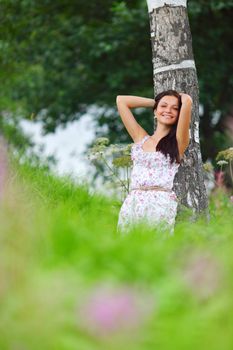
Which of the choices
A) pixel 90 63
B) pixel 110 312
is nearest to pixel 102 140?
pixel 110 312

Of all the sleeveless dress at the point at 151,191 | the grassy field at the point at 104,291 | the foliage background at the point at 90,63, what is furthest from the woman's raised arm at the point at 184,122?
the foliage background at the point at 90,63

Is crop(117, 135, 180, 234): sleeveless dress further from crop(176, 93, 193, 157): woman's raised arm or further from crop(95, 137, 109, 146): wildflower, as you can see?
crop(95, 137, 109, 146): wildflower

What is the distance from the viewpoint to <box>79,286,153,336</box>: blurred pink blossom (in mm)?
2048

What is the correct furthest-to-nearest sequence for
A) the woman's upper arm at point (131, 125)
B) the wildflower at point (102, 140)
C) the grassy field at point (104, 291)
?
the wildflower at point (102, 140)
the woman's upper arm at point (131, 125)
the grassy field at point (104, 291)

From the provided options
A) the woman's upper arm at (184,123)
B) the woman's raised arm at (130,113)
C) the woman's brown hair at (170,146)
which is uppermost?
the woman's raised arm at (130,113)

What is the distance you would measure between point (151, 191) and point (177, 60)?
1497 millimetres

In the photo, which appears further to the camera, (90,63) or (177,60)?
(90,63)

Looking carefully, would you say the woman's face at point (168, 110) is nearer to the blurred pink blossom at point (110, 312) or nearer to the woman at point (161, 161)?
the woman at point (161, 161)

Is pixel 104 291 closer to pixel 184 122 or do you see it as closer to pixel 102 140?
pixel 184 122

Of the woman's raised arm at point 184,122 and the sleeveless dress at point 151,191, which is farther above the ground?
the woman's raised arm at point 184,122

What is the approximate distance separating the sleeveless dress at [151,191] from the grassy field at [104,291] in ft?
6.18

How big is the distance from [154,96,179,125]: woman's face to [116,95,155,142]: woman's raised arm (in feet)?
0.86

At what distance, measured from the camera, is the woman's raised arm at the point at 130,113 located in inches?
237

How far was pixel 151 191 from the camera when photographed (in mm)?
5594
